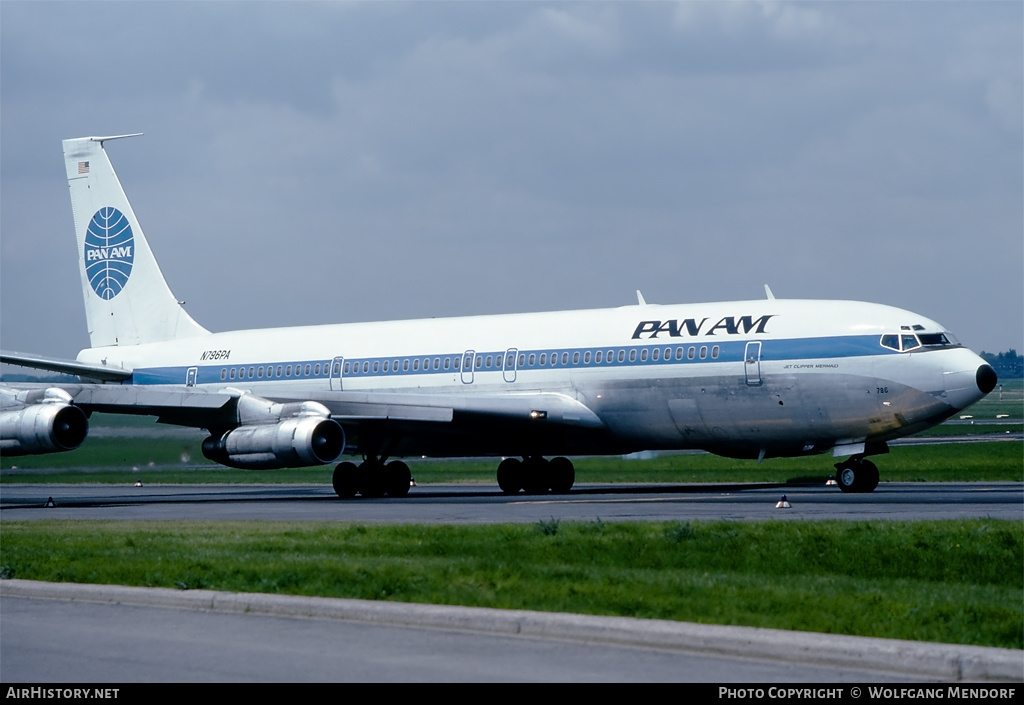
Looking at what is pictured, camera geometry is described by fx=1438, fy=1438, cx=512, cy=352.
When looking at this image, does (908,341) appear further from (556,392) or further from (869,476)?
(556,392)

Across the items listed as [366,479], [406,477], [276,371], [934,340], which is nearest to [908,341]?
[934,340]

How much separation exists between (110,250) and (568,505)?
845 inches

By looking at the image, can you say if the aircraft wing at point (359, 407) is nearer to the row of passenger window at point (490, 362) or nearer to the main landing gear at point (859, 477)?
the row of passenger window at point (490, 362)

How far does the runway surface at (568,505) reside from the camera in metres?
22.1

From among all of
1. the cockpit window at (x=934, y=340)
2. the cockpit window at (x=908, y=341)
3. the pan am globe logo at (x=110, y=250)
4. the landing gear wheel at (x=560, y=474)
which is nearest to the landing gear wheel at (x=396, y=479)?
the landing gear wheel at (x=560, y=474)

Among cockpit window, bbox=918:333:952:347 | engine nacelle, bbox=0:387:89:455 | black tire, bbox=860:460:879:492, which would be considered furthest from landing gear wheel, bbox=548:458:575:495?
engine nacelle, bbox=0:387:89:455

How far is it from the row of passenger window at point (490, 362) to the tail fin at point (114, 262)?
450 centimetres
